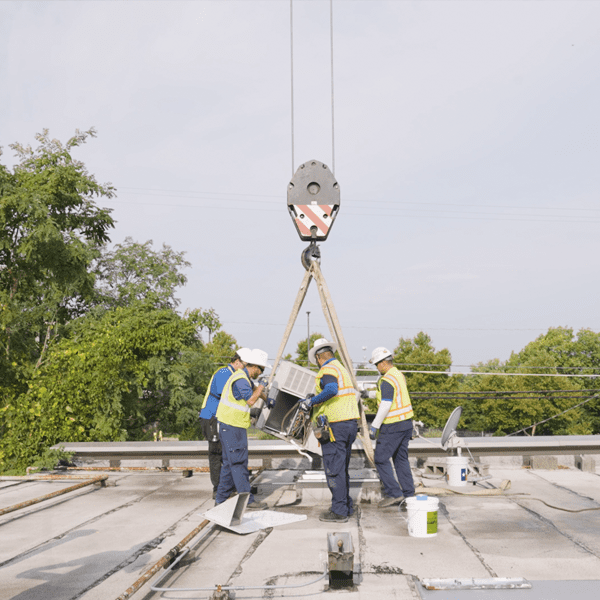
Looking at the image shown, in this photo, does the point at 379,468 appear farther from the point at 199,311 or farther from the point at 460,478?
the point at 199,311

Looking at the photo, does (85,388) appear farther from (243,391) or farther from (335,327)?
(243,391)

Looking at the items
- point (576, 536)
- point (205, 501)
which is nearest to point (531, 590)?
point (576, 536)

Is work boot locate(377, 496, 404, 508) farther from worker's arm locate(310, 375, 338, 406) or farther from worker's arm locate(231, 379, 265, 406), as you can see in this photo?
worker's arm locate(231, 379, 265, 406)

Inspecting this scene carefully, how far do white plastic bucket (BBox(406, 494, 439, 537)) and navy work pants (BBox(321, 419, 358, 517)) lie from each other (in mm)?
873

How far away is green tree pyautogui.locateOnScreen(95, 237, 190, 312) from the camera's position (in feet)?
96.4

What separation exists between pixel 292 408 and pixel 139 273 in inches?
944

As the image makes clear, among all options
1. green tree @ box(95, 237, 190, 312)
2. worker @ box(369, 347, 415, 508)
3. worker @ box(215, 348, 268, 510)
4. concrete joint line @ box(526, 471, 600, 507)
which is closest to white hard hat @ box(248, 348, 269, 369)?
worker @ box(215, 348, 268, 510)

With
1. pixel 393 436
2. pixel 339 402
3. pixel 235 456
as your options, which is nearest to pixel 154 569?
pixel 235 456

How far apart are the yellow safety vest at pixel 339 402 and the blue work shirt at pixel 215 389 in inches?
47.6

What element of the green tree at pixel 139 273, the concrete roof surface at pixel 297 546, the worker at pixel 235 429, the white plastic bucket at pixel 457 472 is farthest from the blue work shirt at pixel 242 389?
the green tree at pixel 139 273

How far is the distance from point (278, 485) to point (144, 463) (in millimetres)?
2853

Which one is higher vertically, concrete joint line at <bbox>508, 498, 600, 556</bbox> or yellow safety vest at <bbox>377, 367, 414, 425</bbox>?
yellow safety vest at <bbox>377, 367, 414, 425</bbox>

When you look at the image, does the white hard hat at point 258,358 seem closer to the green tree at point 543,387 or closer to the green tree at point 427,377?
the green tree at point 543,387

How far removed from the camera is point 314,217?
25.0 feet
